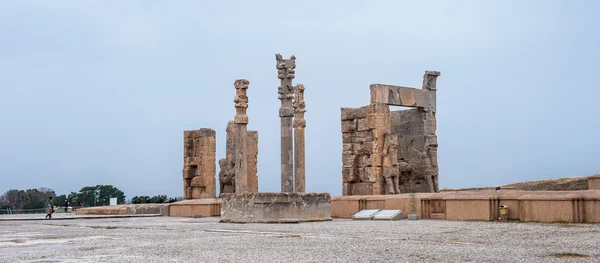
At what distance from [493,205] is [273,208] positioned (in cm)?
485

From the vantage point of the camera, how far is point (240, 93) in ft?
67.8

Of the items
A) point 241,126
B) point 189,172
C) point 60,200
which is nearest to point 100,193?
point 60,200

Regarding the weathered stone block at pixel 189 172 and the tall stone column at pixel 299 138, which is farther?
the weathered stone block at pixel 189 172

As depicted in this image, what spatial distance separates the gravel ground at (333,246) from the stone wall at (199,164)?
16507mm

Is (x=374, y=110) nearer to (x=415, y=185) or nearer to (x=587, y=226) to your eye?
(x=415, y=185)

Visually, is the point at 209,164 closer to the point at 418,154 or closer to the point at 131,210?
the point at 131,210

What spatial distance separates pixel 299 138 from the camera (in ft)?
66.5

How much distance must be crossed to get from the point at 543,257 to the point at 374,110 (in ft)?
59.1

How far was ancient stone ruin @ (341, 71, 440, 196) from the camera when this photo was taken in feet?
83.3

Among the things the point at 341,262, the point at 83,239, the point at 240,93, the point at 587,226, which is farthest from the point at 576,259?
the point at 240,93

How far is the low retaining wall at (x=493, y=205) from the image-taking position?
1287 cm

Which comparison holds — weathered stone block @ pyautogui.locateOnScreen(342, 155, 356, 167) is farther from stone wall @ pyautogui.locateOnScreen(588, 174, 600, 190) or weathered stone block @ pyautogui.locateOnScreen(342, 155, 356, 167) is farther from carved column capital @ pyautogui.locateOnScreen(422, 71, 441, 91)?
stone wall @ pyautogui.locateOnScreen(588, 174, 600, 190)

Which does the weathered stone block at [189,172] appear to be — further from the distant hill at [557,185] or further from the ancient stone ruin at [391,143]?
the distant hill at [557,185]

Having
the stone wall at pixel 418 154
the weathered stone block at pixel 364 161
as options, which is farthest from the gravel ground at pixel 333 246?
the stone wall at pixel 418 154
